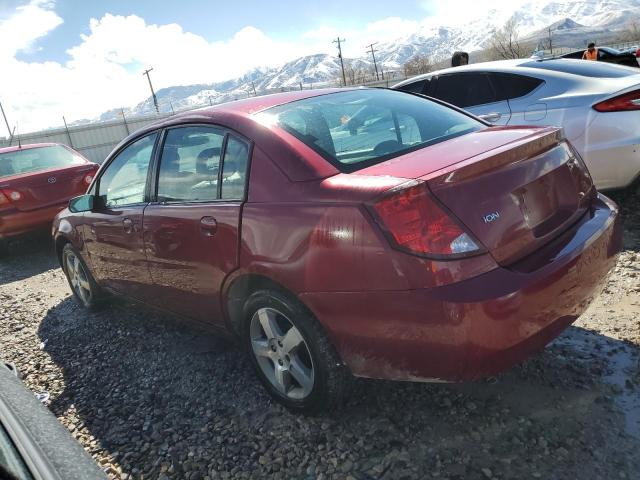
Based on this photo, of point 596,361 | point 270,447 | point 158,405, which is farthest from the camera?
point 158,405

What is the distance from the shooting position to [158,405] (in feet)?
9.50

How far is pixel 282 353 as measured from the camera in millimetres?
2484

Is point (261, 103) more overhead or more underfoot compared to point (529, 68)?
more overhead

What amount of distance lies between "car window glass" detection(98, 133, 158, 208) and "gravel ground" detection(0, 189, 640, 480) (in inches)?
42.4

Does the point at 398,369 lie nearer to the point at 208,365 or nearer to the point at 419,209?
the point at 419,209

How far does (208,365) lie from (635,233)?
11.5ft

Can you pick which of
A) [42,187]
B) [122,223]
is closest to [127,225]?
[122,223]

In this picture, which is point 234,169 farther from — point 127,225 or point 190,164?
point 127,225

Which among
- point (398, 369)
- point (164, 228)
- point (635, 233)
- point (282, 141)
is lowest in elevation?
point (635, 233)

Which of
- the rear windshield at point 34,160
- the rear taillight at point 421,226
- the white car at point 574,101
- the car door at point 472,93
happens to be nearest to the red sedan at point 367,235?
the rear taillight at point 421,226

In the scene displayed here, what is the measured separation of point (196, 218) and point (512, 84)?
3.71 m

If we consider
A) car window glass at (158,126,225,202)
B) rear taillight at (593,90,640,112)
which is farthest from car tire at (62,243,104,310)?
rear taillight at (593,90,640,112)

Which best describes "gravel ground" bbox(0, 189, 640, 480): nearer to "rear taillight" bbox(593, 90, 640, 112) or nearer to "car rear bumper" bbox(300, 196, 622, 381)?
"car rear bumper" bbox(300, 196, 622, 381)

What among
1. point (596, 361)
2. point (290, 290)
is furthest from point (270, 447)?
point (596, 361)
